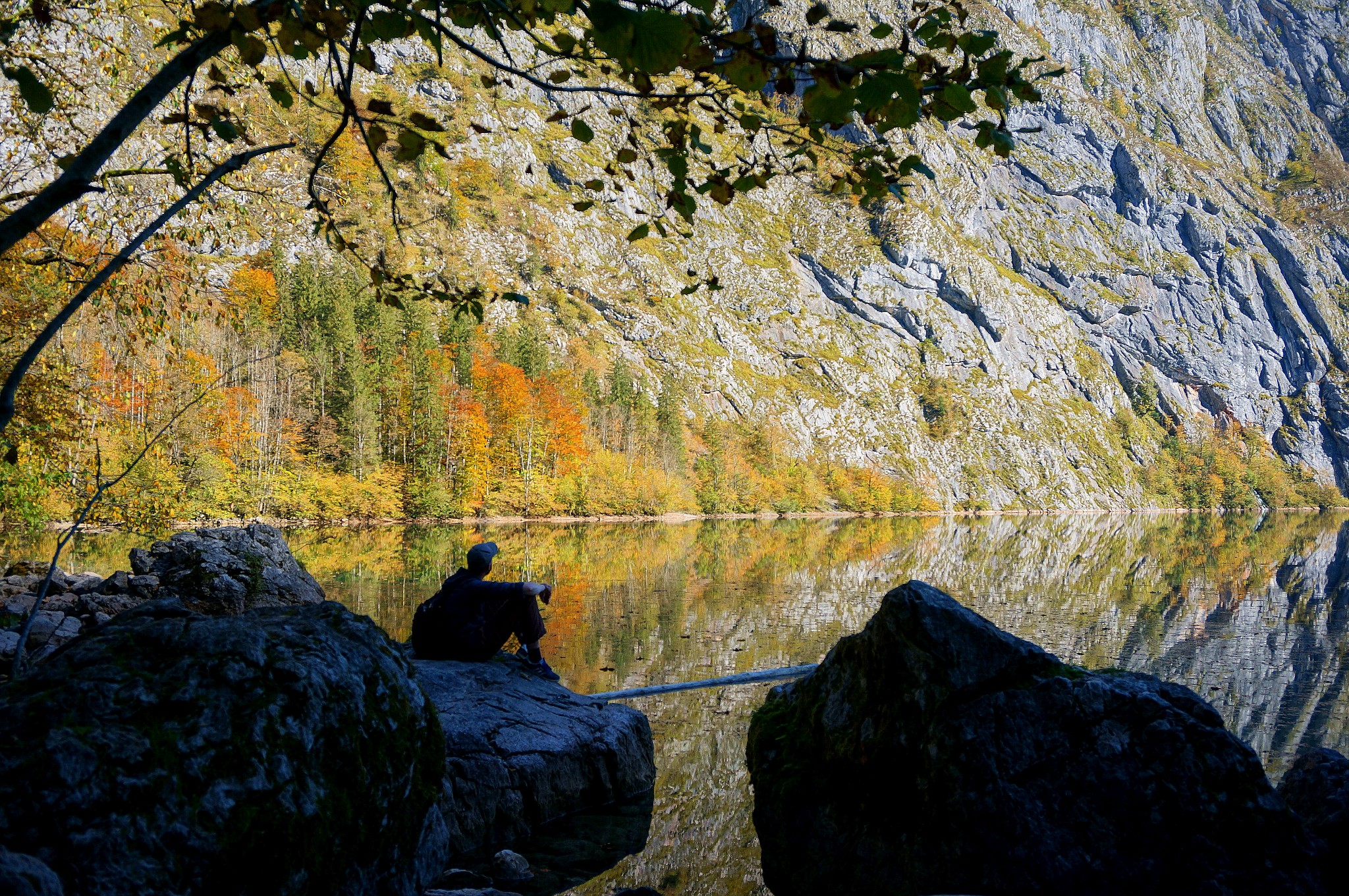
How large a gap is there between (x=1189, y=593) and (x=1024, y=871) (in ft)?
78.7

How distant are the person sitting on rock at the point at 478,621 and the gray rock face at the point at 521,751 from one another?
223 mm

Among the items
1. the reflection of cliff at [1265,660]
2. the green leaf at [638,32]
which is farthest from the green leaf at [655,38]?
the reflection of cliff at [1265,660]

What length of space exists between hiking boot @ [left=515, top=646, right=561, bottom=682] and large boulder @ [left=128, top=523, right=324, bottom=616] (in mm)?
6229

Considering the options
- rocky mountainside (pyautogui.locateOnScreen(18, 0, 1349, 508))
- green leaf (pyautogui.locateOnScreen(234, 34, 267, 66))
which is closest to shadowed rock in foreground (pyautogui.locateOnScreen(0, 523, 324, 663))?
green leaf (pyautogui.locateOnScreen(234, 34, 267, 66))

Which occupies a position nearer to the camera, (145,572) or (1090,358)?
(145,572)

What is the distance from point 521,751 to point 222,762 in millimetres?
3388

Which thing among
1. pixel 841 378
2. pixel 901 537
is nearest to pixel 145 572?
pixel 901 537

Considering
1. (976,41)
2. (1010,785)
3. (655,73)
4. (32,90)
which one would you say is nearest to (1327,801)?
(1010,785)

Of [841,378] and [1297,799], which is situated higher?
[841,378]

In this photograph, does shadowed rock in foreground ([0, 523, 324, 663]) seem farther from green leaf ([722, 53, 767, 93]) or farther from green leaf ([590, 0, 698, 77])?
green leaf ([590, 0, 698, 77])

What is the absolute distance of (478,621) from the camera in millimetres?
7949

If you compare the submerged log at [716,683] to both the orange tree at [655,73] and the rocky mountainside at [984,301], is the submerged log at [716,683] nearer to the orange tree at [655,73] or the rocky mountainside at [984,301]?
the orange tree at [655,73]

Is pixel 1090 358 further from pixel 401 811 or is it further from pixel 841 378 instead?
pixel 401 811

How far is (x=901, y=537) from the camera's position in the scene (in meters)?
49.5
